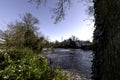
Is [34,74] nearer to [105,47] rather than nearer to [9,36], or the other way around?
[105,47]

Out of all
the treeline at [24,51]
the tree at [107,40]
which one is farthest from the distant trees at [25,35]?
the tree at [107,40]

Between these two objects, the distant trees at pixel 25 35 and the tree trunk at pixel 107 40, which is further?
the distant trees at pixel 25 35

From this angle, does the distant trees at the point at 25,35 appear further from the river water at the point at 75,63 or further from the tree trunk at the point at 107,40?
the tree trunk at the point at 107,40

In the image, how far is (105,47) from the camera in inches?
253

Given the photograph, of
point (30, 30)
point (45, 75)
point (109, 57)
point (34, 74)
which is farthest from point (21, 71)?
point (30, 30)

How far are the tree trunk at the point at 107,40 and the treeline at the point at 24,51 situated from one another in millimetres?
1932

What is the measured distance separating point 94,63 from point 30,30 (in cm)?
2771

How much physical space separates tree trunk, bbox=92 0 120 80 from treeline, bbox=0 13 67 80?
1932mm

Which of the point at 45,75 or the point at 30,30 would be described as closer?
the point at 45,75

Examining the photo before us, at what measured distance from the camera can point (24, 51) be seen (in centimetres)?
1198

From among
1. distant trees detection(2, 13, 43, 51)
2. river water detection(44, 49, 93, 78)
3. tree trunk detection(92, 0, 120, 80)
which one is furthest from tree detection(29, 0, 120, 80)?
distant trees detection(2, 13, 43, 51)

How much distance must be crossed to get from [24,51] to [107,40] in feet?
22.0

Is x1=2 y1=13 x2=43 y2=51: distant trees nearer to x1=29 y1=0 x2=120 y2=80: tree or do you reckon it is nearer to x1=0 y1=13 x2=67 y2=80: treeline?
x1=0 y1=13 x2=67 y2=80: treeline

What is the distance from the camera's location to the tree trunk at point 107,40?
600cm
